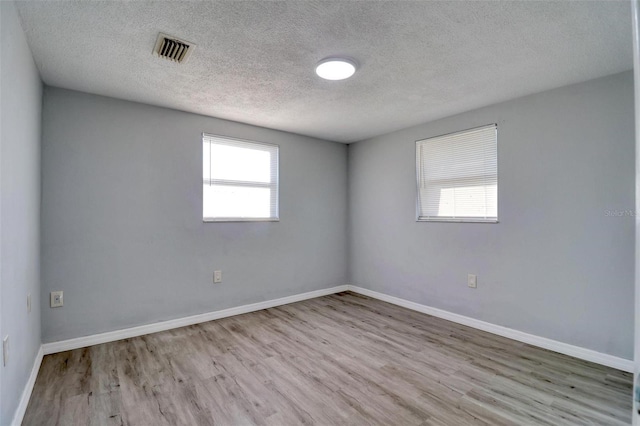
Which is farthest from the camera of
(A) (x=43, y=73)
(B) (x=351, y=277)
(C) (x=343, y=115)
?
(B) (x=351, y=277)

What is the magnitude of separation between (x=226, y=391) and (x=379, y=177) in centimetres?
316

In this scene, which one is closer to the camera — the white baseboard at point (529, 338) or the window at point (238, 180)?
the white baseboard at point (529, 338)

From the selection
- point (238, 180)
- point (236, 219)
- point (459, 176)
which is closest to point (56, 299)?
point (236, 219)

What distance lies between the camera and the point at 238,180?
3.64 m

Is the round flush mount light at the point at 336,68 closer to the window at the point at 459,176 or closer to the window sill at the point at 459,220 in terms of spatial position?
the window at the point at 459,176

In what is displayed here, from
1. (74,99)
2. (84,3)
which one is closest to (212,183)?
(74,99)

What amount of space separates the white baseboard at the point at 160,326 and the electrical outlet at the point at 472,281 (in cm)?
205

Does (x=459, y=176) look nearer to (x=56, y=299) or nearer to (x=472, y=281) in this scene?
(x=472, y=281)

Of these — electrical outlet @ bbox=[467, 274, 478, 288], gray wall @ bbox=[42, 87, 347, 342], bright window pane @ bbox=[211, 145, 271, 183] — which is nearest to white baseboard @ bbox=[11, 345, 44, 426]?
gray wall @ bbox=[42, 87, 347, 342]

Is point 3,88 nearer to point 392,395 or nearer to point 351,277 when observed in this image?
point 392,395

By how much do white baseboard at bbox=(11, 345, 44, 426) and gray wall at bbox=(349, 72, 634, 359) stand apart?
3.56 meters

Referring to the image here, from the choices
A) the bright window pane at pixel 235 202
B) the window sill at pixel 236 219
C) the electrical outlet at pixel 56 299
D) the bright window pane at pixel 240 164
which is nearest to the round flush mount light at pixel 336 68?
the bright window pane at pixel 240 164

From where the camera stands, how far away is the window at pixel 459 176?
10.1ft

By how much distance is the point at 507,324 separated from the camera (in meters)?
2.91
